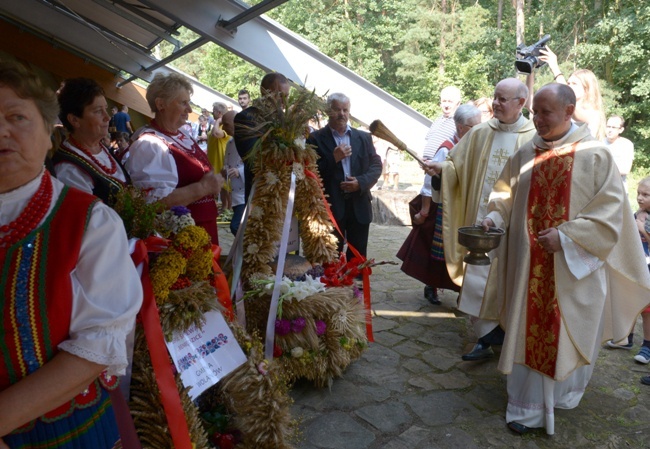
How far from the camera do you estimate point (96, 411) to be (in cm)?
149

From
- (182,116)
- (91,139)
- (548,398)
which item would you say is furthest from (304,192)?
(548,398)

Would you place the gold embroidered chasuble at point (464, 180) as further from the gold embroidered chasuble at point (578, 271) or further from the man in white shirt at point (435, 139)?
the gold embroidered chasuble at point (578, 271)

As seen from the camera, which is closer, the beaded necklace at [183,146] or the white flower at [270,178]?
the beaded necklace at [183,146]

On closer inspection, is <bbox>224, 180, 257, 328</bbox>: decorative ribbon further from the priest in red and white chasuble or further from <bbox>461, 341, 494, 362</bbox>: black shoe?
<bbox>461, 341, 494, 362</bbox>: black shoe

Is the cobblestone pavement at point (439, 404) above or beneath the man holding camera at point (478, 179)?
beneath

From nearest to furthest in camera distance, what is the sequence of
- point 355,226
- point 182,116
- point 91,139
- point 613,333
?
point 91,139 → point 182,116 → point 613,333 → point 355,226

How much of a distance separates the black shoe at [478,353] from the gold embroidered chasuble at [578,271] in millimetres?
828

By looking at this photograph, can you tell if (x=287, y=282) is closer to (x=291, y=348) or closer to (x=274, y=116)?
(x=291, y=348)

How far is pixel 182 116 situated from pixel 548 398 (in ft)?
9.14

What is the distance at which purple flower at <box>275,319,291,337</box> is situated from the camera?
11.4ft

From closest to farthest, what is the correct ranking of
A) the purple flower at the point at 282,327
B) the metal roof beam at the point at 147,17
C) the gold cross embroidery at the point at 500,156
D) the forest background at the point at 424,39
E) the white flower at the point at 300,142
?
the purple flower at the point at 282,327 < the white flower at the point at 300,142 < the gold cross embroidery at the point at 500,156 < the metal roof beam at the point at 147,17 < the forest background at the point at 424,39

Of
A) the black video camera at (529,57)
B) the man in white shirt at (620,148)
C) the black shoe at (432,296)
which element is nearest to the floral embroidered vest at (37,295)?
the black video camera at (529,57)

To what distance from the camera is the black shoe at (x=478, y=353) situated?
4215 millimetres

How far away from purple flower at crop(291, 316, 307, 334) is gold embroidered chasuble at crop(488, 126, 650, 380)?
129 centimetres
